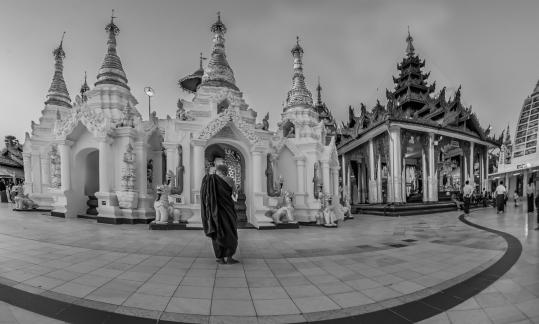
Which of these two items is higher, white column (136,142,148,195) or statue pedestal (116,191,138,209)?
white column (136,142,148,195)

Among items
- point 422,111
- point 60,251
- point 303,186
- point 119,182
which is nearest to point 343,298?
point 60,251

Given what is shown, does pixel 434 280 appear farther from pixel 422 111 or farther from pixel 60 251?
pixel 422 111

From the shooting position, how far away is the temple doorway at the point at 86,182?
39.5 ft

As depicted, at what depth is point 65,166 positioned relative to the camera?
466 inches

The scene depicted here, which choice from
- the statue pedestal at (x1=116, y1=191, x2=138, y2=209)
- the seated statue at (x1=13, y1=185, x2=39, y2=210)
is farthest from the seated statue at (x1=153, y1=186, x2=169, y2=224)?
the seated statue at (x1=13, y1=185, x2=39, y2=210)

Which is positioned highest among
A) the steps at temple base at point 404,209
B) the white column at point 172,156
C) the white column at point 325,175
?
the white column at point 172,156

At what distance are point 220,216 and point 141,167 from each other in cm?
836

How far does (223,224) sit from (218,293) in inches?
61.1

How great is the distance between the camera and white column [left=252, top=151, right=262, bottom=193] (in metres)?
10.2

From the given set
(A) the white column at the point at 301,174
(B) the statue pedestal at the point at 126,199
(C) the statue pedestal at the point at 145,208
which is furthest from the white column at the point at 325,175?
(B) the statue pedestal at the point at 126,199

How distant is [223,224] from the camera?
4691 millimetres

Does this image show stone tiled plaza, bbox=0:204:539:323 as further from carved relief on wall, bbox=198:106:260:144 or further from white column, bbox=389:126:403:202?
white column, bbox=389:126:403:202

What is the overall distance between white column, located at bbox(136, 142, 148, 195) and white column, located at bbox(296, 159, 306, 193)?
274 inches

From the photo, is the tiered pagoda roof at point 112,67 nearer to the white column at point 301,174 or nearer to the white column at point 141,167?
the white column at point 141,167
